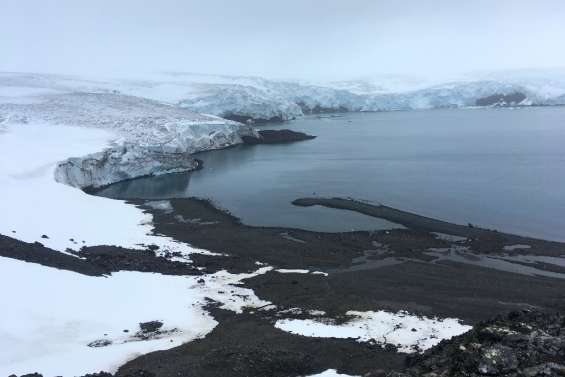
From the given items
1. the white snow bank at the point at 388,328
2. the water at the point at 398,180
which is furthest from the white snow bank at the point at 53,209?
the white snow bank at the point at 388,328

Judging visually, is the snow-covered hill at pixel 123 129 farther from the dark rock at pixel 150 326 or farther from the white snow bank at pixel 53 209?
the dark rock at pixel 150 326

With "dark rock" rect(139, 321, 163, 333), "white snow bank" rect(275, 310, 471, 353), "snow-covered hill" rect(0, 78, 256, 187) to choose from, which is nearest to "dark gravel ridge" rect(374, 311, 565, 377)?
"white snow bank" rect(275, 310, 471, 353)

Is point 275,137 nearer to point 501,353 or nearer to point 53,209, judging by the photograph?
point 53,209

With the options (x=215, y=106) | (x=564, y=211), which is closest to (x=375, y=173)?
(x=564, y=211)

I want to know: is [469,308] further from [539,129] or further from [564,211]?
[539,129]

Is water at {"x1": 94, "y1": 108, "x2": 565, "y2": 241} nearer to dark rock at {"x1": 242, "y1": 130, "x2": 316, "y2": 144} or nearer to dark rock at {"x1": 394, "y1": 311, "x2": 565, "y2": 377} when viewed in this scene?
dark rock at {"x1": 242, "y1": 130, "x2": 316, "y2": 144}

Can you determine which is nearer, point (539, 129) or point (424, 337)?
point (424, 337)

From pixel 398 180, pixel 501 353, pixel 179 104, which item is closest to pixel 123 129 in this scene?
pixel 398 180
